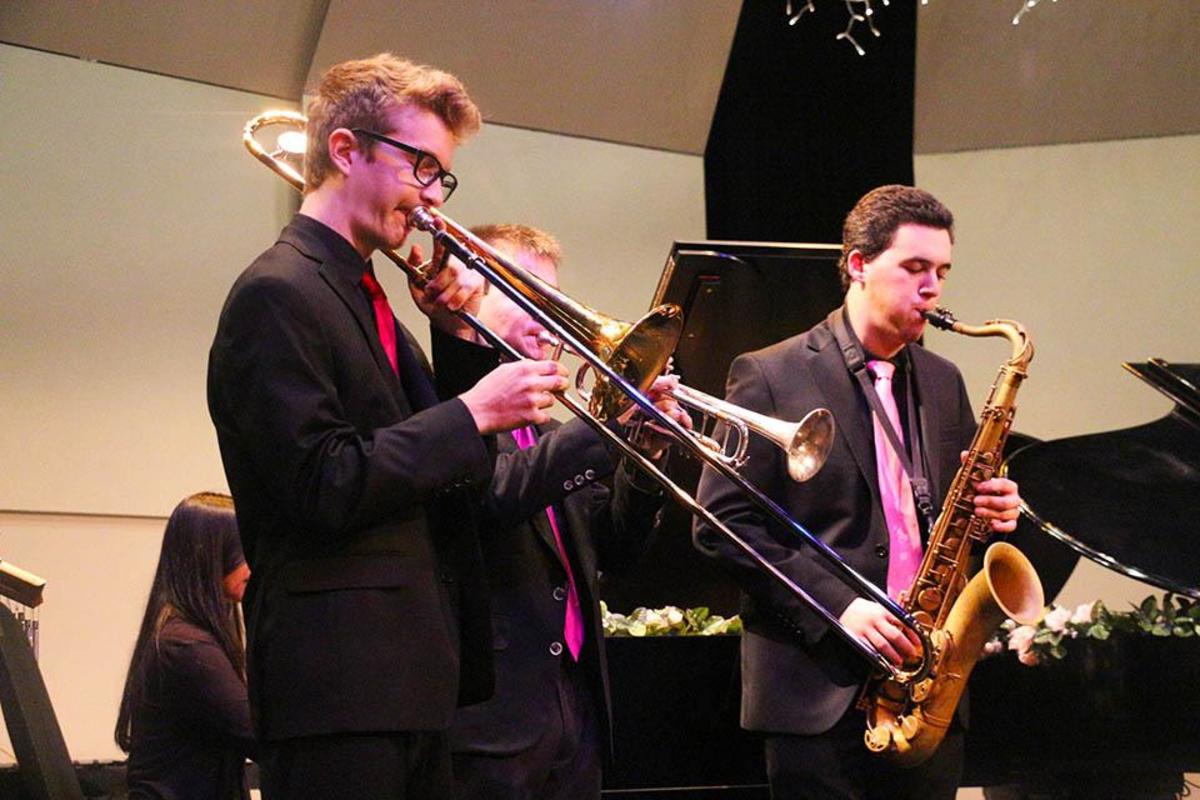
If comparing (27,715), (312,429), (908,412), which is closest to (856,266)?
(908,412)

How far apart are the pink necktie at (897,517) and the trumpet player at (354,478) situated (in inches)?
47.1

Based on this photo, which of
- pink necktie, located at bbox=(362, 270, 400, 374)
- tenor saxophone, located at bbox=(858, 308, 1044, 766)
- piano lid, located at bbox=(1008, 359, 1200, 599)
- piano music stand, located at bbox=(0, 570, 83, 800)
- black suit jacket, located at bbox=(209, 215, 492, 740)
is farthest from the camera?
piano lid, located at bbox=(1008, 359, 1200, 599)

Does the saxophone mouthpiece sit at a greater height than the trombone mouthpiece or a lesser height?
lesser

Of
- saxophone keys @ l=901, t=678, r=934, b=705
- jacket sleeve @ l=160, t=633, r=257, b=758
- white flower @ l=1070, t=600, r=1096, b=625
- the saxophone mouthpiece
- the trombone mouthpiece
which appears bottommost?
jacket sleeve @ l=160, t=633, r=257, b=758

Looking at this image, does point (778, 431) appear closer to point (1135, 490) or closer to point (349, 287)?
point (349, 287)

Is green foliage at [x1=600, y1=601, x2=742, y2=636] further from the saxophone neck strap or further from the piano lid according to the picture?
the piano lid

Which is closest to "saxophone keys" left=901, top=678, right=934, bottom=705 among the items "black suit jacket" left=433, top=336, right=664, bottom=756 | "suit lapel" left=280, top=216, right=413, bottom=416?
"black suit jacket" left=433, top=336, right=664, bottom=756

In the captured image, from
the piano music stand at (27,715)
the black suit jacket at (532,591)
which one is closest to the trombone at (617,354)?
the black suit jacket at (532,591)

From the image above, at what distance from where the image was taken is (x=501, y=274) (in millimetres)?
2588

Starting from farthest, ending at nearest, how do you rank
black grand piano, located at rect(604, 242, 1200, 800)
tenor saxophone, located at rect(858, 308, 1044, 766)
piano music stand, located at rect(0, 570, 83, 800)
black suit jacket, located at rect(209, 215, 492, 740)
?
black grand piano, located at rect(604, 242, 1200, 800)
tenor saxophone, located at rect(858, 308, 1044, 766)
piano music stand, located at rect(0, 570, 83, 800)
black suit jacket, located at rect(209, 215, 492, 740)

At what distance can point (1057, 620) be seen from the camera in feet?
13.6

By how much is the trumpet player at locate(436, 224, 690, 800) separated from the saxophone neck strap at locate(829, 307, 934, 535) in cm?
60

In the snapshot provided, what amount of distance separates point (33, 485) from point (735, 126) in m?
3.43

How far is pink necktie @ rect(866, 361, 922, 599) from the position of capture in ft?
10.7
